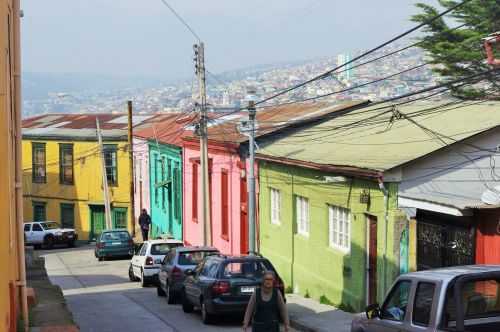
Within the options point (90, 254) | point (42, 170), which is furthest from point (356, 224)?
point (42, 170)

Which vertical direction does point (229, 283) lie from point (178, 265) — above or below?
above

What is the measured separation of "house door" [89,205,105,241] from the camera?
5984cm

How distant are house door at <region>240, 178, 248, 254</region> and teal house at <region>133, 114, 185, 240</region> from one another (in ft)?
38.1

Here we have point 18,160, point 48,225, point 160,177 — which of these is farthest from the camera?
point 48,225

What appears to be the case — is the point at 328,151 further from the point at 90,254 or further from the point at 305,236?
the point at 90,254

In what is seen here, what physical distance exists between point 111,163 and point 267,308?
47.4 meters

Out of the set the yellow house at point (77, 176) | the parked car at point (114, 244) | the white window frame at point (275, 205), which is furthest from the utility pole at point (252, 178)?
the yellow house at point (77, 176)

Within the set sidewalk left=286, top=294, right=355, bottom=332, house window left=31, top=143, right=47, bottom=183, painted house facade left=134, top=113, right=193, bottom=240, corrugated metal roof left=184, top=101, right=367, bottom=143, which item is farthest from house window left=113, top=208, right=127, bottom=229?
sidewalk left=286, top=294, right=355, bottom=332

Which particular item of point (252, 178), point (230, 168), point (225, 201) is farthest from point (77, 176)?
point (252, 178)

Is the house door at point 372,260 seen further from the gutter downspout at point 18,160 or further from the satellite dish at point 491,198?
the gutter downspout at point 18,160

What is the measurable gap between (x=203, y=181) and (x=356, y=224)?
10215 mm

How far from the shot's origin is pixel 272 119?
36.3 m

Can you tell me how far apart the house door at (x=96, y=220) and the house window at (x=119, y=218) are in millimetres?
1103

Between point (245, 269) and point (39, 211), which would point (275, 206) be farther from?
point (39, 211)
